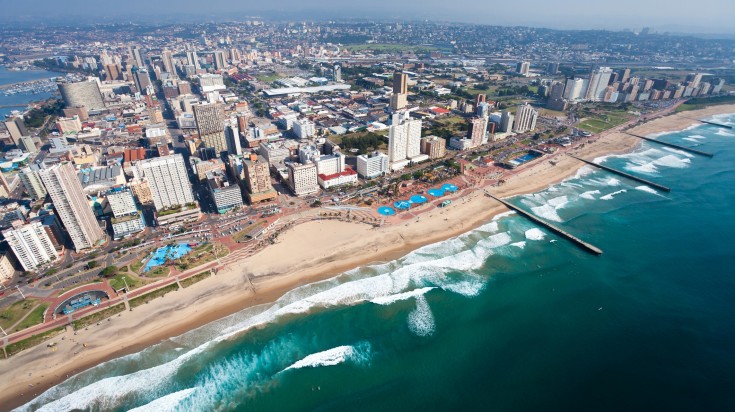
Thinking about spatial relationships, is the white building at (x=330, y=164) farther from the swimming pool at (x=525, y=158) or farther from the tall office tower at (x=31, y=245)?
the tall office tower at (x=31, y=245)

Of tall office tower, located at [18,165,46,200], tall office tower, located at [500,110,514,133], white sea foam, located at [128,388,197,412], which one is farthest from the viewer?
tall office tower, located at [500,110,514,133]

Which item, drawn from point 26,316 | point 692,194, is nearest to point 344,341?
point 26,316

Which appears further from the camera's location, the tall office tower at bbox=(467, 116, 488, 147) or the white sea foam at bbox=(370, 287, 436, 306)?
the tall office tower at bbox=(467, 116, 488, 147)

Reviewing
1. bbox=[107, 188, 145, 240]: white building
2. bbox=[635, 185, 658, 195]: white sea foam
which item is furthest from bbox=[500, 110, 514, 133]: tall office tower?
bbox=[107, 188, 145, 240]: white building

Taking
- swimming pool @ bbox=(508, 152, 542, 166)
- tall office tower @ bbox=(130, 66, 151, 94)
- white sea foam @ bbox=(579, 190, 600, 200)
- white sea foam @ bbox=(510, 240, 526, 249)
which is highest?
tall office tower @ bbox=(130, 66, 151, 94)

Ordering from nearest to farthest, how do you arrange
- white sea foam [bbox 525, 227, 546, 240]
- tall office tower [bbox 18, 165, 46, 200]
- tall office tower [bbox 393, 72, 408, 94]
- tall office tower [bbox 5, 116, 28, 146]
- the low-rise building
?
white sea foam [bbox 525, 227, 546, 240]
the low-rise building
tall office tower [bbox 18, 165, 46, 200]
tall office tower [bbox 5, 116, 28, 146]
tall office tower [bbox 393, 72, 408, 94]

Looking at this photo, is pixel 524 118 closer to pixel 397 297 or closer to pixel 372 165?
pixel 372 165

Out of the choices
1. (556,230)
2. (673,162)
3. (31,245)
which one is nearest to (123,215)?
(31,245)

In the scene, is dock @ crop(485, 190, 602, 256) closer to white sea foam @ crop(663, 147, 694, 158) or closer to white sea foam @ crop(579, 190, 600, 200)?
white sea foam @ crop(579, 190, 600, 200)
